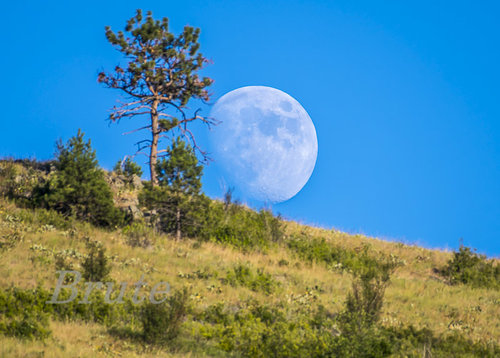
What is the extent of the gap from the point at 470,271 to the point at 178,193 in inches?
552

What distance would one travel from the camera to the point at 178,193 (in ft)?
85.9

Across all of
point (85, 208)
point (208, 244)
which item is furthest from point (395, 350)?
point (85, 208)

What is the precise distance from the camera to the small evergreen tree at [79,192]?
25.4 metres

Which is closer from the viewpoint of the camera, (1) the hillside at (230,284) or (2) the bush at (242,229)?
(1) the hillside at (230,284)

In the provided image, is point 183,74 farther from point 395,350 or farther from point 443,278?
point 395,350

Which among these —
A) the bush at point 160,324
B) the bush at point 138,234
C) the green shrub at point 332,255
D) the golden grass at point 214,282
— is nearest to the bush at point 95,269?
the golden grass at point 214,282

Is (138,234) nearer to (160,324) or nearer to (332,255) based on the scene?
(332,255)

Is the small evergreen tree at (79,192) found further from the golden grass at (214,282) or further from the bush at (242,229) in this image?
the bush at (242,229)

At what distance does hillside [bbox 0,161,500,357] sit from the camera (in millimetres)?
13648

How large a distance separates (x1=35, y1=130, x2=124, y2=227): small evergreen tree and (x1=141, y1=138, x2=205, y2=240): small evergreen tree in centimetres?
179

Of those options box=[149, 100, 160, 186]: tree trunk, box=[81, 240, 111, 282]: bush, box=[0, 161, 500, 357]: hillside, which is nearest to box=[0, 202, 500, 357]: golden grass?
box=[0, 161, 500, 357]: hillside

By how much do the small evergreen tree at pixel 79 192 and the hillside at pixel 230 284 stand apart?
0.89m

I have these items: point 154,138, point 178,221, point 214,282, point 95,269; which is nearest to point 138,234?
point 178,221

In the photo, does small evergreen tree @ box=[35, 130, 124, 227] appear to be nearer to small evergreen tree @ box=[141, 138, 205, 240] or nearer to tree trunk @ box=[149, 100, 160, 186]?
small evergreen tree @ box=[141, 138, 205, 240]
